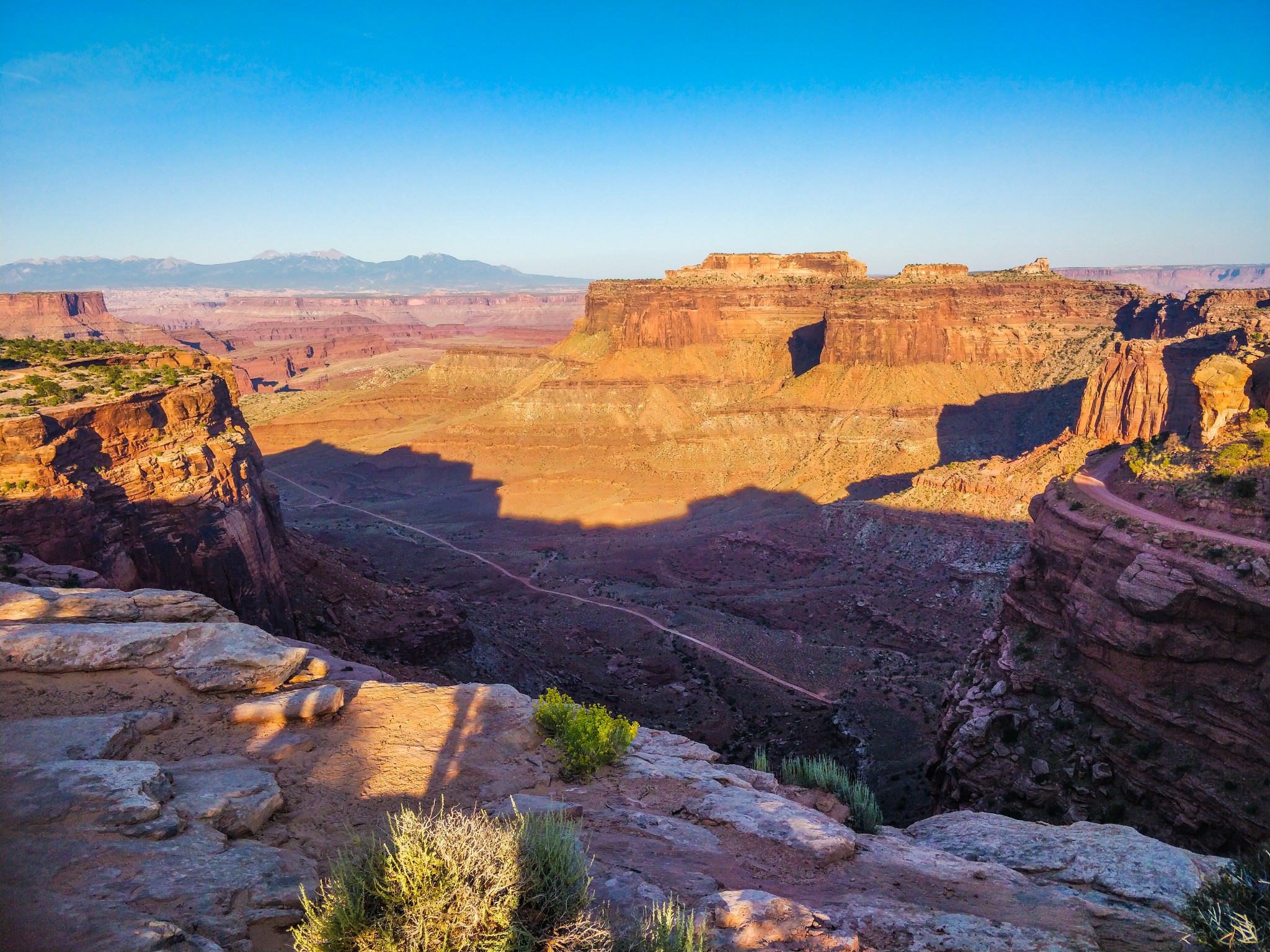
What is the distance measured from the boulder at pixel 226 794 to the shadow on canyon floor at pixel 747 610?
1825 cm

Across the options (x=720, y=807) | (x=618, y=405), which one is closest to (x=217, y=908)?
(x=720, y=807)

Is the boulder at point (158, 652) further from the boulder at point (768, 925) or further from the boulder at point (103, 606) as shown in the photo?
the boulder at point (768, 925)

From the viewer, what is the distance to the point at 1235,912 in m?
7.26

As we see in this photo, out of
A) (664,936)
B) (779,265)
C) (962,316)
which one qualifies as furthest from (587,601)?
(779,265)

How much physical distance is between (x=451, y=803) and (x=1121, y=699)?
15652mm

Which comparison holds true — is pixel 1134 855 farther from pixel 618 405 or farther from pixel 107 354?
pixel 618 405

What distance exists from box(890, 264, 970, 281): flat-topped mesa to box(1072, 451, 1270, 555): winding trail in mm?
64710

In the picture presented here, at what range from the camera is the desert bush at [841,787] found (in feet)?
43.4

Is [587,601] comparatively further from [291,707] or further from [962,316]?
[962,316]

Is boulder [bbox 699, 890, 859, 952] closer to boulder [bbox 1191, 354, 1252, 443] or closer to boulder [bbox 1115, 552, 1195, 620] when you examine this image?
boulder [bbox 1115, 552, 1195, 620]

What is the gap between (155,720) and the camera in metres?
10.5

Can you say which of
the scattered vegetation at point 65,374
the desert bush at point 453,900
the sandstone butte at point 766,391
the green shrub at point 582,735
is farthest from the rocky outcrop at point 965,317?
the desert bush at point 453,900

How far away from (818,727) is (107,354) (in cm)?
3222

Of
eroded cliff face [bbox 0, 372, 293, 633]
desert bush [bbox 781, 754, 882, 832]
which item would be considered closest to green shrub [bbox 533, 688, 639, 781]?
desert bush [bbox 781, 754, 882, 832]
